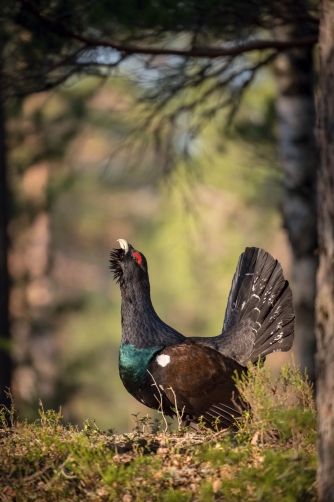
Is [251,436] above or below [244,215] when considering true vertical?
→ below

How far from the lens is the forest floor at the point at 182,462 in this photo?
11.5 feet

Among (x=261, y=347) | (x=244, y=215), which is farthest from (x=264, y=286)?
(x=244, y=215)

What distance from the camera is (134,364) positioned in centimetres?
531

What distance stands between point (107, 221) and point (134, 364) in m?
21.5

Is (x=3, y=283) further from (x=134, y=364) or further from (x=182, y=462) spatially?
(x=182, y=462)

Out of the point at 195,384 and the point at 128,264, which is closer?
the point at 195,384

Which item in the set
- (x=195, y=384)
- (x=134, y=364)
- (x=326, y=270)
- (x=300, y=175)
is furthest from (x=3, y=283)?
(x=326, y=270)

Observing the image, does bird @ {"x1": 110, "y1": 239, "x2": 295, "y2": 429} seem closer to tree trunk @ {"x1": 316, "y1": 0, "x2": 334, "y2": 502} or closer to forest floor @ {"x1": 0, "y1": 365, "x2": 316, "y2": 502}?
forest floor @ {"x1": 0, "y1": 365, "x2": 316, "y2": 502}

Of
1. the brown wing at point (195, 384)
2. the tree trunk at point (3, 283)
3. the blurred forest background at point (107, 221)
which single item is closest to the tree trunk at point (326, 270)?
the brown wing at point (195, 384)

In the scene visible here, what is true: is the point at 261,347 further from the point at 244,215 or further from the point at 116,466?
the point at 244,215

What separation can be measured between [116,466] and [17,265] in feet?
46.4

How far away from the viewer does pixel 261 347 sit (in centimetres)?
593

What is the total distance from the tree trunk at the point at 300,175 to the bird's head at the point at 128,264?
330cm

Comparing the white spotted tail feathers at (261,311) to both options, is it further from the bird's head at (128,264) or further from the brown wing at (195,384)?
the bird's head at (128,264)
